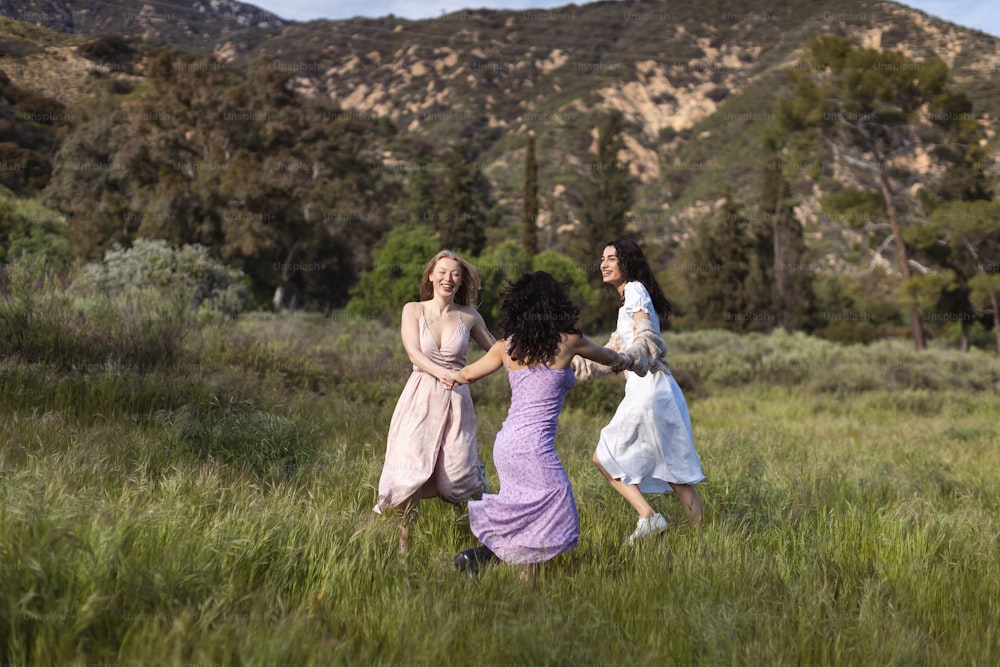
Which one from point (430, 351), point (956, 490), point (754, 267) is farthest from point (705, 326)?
point (430, 351)

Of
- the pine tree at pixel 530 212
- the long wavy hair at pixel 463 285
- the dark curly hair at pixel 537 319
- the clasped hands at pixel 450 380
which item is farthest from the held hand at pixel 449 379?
the pine tree at pixel 530 212

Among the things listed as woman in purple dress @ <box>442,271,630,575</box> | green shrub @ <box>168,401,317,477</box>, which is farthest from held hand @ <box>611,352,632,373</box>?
green shrub @ <box>168,401,317,477</box>

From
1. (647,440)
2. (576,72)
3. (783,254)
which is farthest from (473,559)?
(576,72)

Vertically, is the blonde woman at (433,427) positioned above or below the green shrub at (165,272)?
above

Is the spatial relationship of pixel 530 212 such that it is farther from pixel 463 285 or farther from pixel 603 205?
pixel 463 285

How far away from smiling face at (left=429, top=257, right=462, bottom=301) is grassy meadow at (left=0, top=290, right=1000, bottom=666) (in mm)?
1339

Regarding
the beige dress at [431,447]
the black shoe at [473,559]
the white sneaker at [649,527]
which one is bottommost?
the white sneaker at [649,527]

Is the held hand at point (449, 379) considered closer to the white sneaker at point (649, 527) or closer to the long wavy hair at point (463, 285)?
the long wavy hair at point (463, 285)

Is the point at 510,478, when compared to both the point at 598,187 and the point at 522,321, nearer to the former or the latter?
the point at 522,321

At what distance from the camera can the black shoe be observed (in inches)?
140

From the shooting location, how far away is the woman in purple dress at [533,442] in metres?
3.57

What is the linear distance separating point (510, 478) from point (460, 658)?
107 cm

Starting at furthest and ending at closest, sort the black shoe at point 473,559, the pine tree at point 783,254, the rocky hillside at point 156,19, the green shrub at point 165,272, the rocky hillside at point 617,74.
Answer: the rocky hillside at point 617,74 < the pine tree at point 783,254 < the green shrub at point 165,272 < the rocky hillside at point 156,19 < the black shoe at point 473,559

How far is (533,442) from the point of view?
11.8 ft
